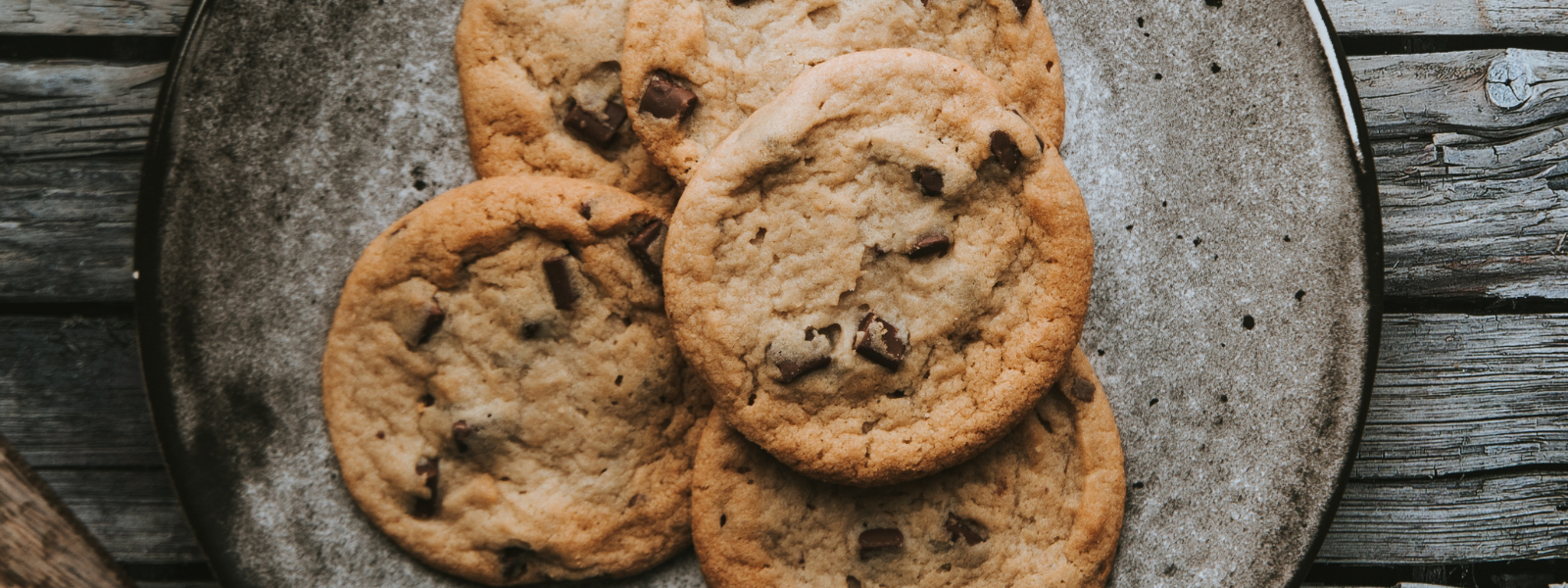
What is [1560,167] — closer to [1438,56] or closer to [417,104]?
[1438,56]

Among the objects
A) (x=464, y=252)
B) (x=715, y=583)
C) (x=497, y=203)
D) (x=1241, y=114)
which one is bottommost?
(x=715, y=583)

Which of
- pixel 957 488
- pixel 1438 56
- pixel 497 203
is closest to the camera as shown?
pixel 497 203

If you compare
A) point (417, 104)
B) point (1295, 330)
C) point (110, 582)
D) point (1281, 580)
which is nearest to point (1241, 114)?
point (1295, 330)

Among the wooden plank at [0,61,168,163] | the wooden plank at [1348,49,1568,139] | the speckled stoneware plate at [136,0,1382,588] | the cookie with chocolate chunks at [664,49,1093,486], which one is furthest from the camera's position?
the wooden plank at [1348,49,1568,139]

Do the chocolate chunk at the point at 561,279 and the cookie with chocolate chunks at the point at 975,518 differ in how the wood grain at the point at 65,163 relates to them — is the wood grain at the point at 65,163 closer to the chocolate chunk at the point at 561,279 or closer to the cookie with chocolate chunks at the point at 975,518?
the chocolate chunk at the point at 561,279

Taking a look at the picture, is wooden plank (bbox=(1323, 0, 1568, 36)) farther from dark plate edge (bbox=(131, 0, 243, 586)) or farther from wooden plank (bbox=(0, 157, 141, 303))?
wooden plank (bbox=(0, 157, 141, 303))

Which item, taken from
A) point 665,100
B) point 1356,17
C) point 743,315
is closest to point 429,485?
point 743,315

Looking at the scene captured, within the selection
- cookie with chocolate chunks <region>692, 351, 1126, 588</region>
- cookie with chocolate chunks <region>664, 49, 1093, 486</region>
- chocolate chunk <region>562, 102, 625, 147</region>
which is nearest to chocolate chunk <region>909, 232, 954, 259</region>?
cookie with chocolate chunks <region>664, 49, 1093, 486</region>
